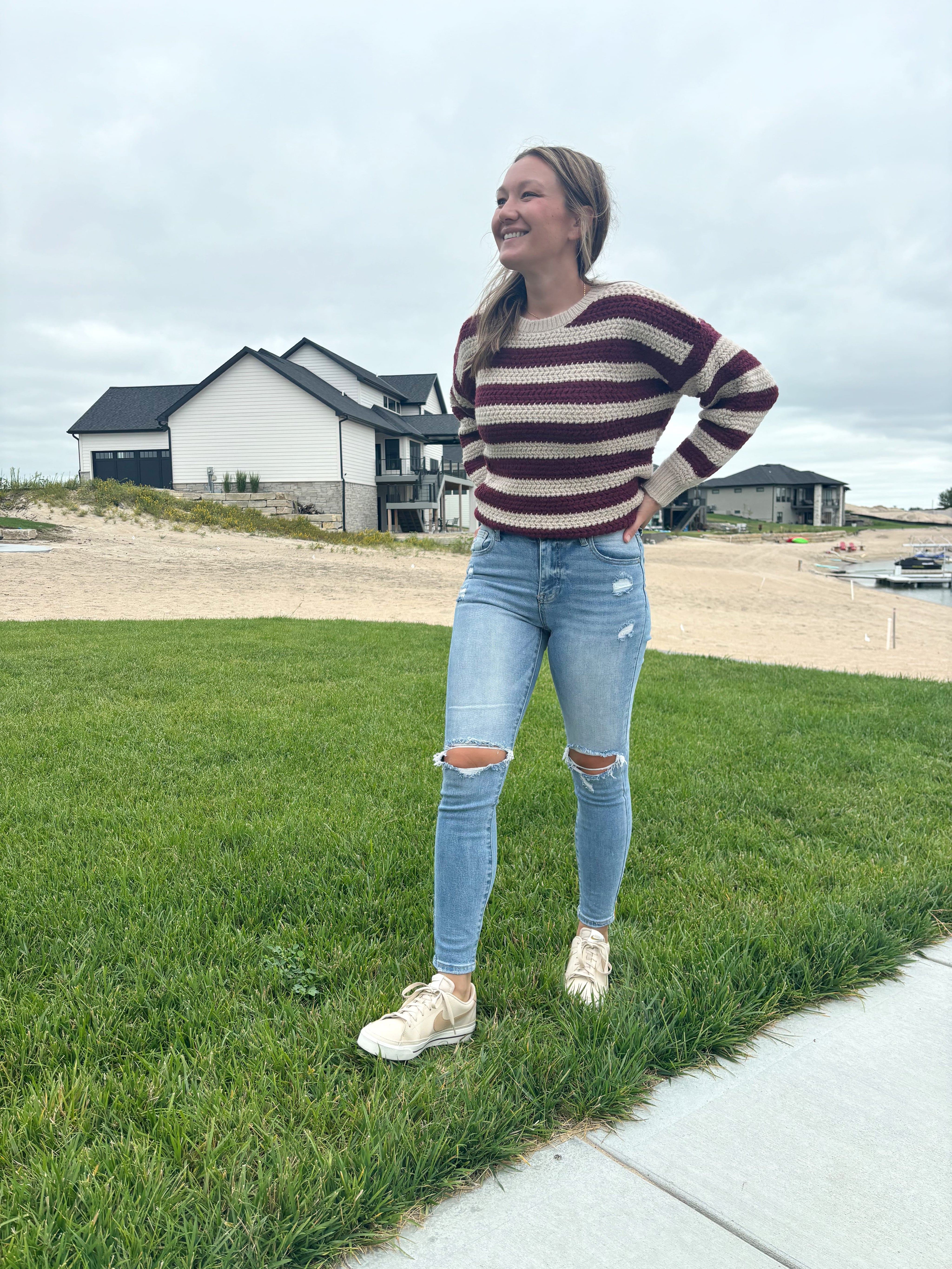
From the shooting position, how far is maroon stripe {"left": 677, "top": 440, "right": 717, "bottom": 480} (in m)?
2.42

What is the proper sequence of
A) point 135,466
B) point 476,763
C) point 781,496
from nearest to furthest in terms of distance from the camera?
point 476,763
point 135,466
point 781,496

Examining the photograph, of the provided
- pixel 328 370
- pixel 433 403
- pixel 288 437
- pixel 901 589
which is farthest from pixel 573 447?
pixel 433 403

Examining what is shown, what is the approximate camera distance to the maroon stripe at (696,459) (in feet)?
7.93

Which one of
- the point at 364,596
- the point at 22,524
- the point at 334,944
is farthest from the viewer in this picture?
the point at 22,524

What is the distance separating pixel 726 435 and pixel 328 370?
36.6 metres

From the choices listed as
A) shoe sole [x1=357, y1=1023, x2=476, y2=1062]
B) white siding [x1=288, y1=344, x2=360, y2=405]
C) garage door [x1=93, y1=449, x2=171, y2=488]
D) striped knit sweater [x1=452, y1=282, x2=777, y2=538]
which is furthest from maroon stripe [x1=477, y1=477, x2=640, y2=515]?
garage door [x1=93, y1=449, x2=171, y2=488]

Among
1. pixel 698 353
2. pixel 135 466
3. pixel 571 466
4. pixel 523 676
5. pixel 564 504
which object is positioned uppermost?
pixel 135 466

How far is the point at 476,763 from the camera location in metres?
2.17

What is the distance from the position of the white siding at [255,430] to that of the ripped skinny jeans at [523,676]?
1244 inches

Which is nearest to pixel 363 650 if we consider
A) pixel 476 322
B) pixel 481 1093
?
pixel 476 322

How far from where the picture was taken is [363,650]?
8531 millimetres

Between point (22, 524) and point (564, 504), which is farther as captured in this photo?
point (22, 524)

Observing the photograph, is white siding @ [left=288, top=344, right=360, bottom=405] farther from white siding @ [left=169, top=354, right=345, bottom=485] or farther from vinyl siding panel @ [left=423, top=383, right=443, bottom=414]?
vinyl siding panel @ [left=423, top=383, right=443, bottom=414]

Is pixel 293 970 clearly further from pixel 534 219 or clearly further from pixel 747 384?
pixel 534 219
